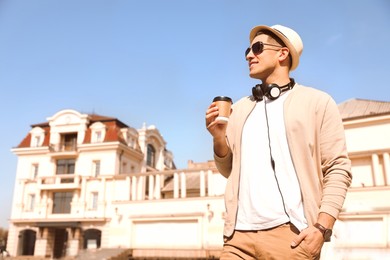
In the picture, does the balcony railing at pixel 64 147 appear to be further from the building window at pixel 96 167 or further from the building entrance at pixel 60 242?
the building entrance at pixel 60 242

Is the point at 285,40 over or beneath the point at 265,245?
over

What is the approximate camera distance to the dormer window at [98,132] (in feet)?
107

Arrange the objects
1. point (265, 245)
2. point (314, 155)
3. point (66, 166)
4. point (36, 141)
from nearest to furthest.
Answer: point (265, 245) → point (314, 155) → point (66, 166) → point (36, 141)

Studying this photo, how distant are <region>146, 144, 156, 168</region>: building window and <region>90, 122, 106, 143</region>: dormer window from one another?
19.0ft

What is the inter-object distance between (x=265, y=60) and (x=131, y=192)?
26.2m

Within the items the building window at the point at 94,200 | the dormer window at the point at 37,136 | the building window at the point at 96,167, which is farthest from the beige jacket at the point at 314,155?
the dormer window at the point at 37,136

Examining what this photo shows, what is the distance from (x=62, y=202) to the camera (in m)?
31.7

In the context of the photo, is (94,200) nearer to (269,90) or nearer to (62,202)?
(62,202)

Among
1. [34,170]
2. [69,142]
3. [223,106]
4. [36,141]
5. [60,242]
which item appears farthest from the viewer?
[36,141]

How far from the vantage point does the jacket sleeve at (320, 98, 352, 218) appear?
5.81ft

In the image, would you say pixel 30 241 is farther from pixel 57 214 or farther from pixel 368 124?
pixel 368 124

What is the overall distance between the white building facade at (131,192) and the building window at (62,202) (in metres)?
0.09

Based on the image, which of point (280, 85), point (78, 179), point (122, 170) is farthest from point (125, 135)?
point (280, 85)

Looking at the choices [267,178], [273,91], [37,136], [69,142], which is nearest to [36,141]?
[37,136]
